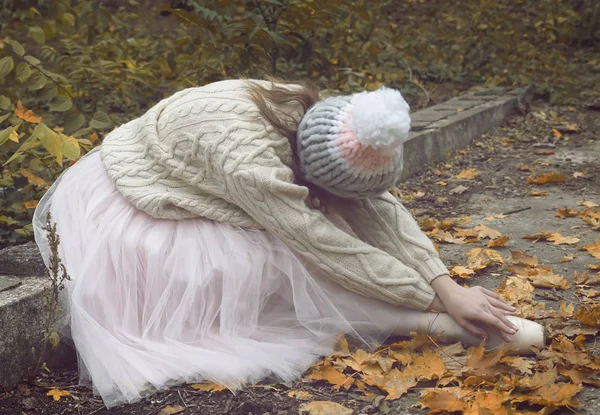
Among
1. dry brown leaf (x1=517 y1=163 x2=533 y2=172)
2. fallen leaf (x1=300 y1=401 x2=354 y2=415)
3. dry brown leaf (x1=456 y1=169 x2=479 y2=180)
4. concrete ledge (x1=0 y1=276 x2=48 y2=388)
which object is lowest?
dry brown leaf (x1=517 y1=163 x2=533 y2=172)

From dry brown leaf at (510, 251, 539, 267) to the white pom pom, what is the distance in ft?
3.63

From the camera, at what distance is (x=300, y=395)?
2082 millimetres

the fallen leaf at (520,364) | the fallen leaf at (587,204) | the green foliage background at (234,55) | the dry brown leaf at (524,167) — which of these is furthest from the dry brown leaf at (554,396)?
the dry brown leaf at (524,167)

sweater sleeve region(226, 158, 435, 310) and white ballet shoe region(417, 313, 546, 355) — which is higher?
sweater sleeve region(226, 158, 435, 310)

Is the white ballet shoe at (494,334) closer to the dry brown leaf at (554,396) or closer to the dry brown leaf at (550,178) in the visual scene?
the dry brown leaf at (554,396)

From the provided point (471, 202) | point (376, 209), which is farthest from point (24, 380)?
point (471, 202)

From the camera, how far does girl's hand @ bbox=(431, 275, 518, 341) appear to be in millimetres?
2188

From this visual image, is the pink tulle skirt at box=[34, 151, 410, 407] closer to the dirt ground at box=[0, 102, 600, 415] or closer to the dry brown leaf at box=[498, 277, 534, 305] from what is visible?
the dirt ground at box=[0, 102, 600, 415]

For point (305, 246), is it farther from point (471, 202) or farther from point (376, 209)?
point (471, 202)

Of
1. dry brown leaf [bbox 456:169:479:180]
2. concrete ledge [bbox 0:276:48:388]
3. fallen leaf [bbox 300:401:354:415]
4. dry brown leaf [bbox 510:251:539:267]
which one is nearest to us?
fallen leaf [bbox 300:401:354:415]

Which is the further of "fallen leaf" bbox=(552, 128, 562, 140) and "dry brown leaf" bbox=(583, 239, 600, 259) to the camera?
"fallen leaf" bbox=(552, 128, 562, 140)

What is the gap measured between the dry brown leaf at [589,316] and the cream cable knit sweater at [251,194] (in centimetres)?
43

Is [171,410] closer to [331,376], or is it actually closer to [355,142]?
[331,376]

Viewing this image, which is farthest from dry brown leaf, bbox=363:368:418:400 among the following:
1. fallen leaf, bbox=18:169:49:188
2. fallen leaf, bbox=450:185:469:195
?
fallen leaf, bbox=450:185:469:195
